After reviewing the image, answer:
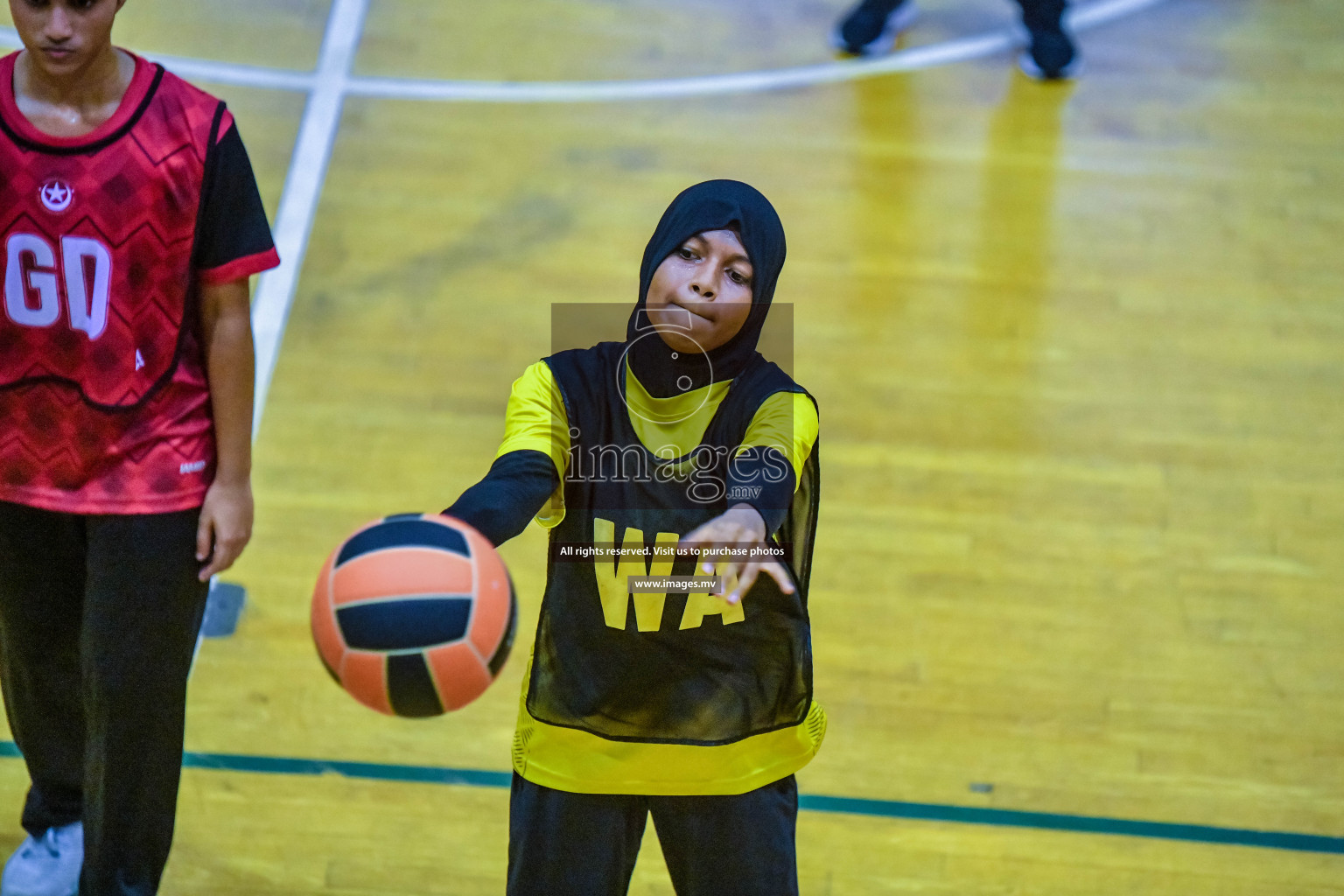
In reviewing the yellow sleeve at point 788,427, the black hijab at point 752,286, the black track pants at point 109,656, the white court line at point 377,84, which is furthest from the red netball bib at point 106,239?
the white court line at point 377,84

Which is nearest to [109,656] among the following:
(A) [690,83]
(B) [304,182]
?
(B) [304,182]

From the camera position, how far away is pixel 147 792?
8.30 ft

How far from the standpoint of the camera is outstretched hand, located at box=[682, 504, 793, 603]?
6.22 feet

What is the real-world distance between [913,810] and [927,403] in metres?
1.45

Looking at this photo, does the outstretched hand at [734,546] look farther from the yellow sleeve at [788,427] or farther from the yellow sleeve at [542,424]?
the yellow sleeve at [542,424]

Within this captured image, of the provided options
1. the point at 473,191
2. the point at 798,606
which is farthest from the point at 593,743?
the point at 473,191

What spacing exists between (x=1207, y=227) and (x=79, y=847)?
158 inches

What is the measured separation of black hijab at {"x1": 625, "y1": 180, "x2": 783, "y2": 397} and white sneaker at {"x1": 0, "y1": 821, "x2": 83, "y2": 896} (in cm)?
161

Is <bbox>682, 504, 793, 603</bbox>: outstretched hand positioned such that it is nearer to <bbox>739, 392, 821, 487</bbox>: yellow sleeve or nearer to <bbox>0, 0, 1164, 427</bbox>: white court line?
<bbox>739, 392, 821, 487</bbox>: yellow sleeve

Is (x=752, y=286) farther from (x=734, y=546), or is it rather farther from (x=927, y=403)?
(x=927, y=403)

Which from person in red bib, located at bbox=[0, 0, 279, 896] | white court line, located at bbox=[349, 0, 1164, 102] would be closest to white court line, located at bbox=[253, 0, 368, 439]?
white court line, located at bbox=[349, 0, 1164, 102]

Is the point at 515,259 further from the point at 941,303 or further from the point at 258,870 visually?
the point at 258,870

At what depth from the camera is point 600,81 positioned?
17.8 feet

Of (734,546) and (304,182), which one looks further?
(304,182)
